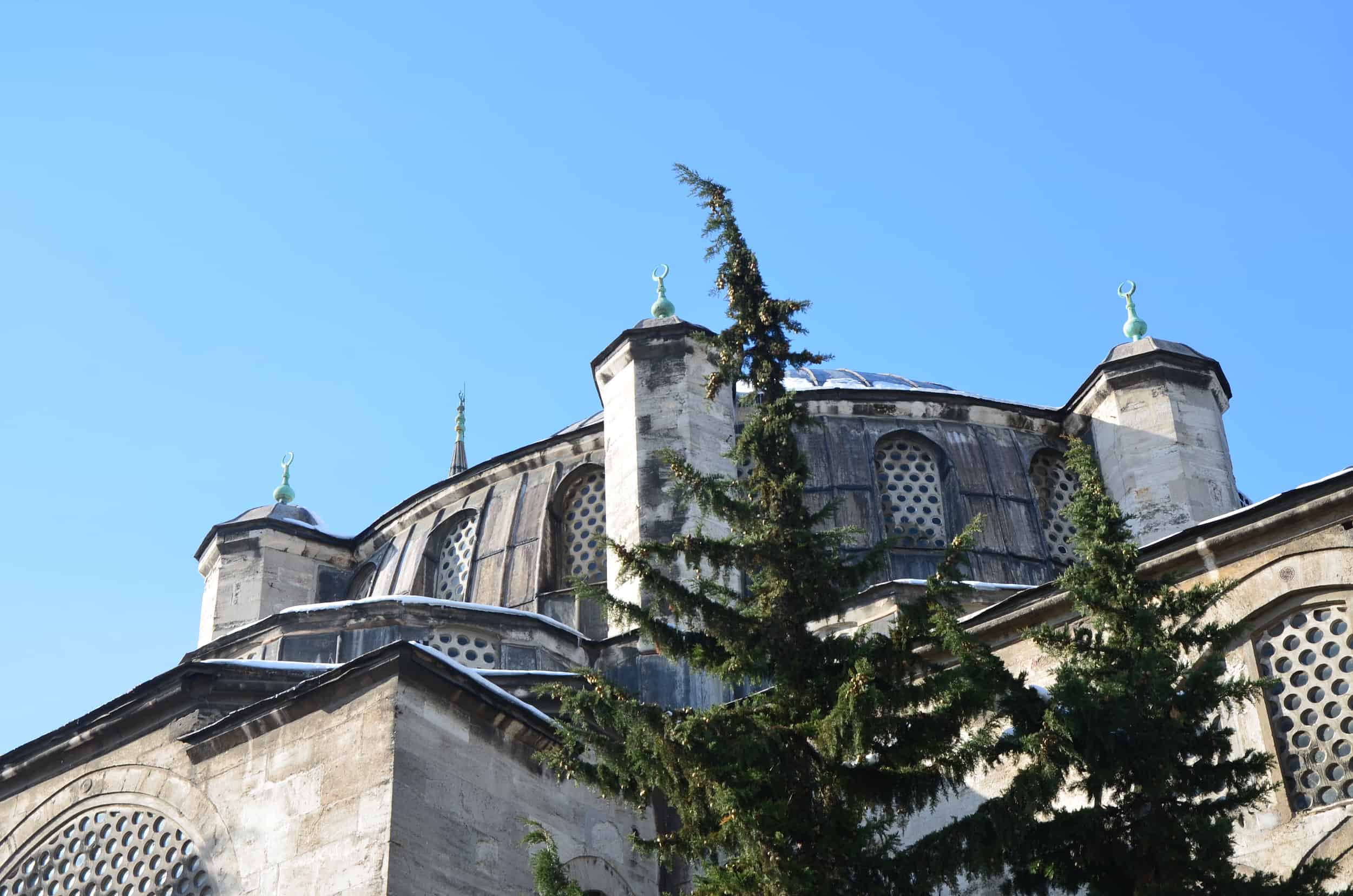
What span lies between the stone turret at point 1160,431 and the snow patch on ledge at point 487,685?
8278 mm

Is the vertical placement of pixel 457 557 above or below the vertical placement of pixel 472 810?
above

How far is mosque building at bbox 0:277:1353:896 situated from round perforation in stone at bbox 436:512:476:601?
6 centimetres

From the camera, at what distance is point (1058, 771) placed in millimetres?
11203

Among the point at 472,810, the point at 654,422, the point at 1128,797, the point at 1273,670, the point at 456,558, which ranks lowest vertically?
the point at 1128,797

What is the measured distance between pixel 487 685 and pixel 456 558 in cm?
879

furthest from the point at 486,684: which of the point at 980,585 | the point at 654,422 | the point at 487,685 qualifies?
the point at 654,422

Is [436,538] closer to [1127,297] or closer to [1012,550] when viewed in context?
[1012,550]

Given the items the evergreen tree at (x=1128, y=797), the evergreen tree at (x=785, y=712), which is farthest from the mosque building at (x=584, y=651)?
the evergreen tree at (x=1128, y=797)

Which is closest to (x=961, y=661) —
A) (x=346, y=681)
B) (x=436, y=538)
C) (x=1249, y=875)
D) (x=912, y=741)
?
(x=912, y=741)

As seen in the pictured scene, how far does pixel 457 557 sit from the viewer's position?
24.3m

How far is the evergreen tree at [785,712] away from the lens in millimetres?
11352

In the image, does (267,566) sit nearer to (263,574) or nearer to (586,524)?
(263,574)

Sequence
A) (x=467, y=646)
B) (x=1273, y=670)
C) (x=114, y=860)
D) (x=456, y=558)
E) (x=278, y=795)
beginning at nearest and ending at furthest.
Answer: (x=1273, y=670)
(x=278, y=795)
(x=114, y=860)
(x=467, y=646)
(x=456, y=558)

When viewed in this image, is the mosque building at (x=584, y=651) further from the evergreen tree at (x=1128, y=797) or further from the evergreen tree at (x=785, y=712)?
the evergreen tree at (x=1128, y=797)
